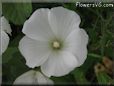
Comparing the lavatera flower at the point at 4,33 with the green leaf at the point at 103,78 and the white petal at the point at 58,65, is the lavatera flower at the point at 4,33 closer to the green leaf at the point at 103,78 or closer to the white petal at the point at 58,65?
the white petal at the point at 58,65

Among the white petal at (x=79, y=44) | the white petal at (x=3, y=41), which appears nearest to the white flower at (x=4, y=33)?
the white petal at (x=3, y=41)

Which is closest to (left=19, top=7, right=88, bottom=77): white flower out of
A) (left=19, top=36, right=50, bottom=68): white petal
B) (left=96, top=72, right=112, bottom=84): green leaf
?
(left=19, top=36, right=50, bottom=68): white petal

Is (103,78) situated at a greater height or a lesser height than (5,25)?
lesser

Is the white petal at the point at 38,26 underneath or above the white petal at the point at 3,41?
above

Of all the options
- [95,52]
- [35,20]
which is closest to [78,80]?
[95,52]

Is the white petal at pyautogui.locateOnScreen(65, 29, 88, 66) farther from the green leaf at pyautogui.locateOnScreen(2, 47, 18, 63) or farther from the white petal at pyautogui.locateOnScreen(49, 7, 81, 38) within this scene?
the green leaf at pyautogui.locateOnScreen(2, 47, 18, 63)

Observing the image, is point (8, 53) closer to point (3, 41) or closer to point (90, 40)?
point (3, 41)

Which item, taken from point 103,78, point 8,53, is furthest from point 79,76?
point 8,53
